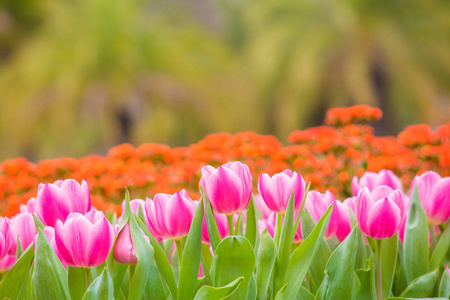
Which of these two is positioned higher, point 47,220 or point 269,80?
point 269,80

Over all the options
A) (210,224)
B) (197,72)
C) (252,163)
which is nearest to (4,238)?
(210,224)

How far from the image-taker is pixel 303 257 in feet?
2.37

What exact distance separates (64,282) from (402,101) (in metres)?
7.73

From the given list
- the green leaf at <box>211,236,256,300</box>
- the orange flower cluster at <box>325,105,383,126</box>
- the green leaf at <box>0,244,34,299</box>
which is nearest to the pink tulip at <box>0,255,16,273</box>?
the green leaf at <box>0,244,34,299</box>

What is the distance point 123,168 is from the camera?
218cm

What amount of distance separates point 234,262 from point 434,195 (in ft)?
1.16

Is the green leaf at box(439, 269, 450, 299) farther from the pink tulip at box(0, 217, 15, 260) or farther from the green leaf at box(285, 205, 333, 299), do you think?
the pink tulip at box(0, 217, 15, 260)

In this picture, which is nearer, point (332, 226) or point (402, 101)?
point (332, 226)

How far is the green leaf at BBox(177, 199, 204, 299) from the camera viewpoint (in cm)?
69

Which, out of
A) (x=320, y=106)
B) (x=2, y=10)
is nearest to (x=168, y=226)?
(x=320, y=106)

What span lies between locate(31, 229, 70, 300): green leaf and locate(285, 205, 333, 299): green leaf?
0.90 ft

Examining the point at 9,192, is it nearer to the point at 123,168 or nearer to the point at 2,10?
the point at 123,168

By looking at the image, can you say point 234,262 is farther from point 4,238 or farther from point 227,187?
point 4,238

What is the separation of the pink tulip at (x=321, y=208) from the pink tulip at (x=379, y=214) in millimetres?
76
